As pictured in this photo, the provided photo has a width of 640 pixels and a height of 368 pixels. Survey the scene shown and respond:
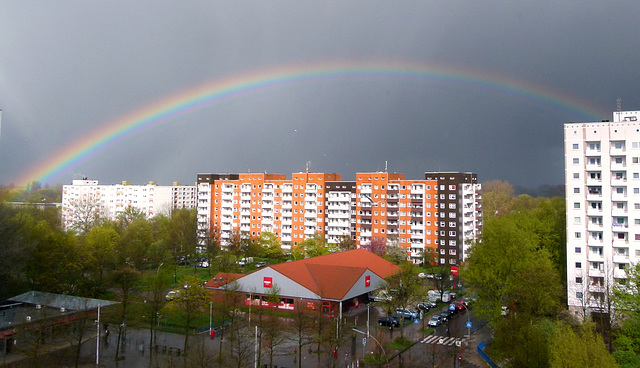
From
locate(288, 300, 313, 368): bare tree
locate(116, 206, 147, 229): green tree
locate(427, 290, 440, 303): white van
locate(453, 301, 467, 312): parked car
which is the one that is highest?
locate(116, 206, 147, 229): green tree

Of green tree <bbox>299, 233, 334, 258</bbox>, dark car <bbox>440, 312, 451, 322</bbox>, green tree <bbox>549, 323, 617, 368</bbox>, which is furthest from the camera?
green tree <bbox>299, 233, 334, 258</bbox>

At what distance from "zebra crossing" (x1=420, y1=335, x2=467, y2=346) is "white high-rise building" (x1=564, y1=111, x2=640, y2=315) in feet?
35.6

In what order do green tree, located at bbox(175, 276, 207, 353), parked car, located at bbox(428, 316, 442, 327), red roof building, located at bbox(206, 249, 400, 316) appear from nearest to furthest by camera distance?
green tree, located at bbox(175, 276, 207, 353), parked car, located at bbox(428, 316, 442, 327), red roof building, located at bbox(206, 249, 400, 316)

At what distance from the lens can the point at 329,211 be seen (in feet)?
217

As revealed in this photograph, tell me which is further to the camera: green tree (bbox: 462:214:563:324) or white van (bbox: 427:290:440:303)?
white van (bbox: 427:290:440:303)

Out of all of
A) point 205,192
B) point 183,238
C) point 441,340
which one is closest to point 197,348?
point 441,340

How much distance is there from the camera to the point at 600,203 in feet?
112

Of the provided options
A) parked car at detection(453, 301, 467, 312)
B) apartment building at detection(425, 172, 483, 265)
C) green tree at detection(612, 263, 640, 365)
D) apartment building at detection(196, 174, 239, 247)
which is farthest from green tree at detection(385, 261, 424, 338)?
apartment building at detection(196, 174, 239, 247)

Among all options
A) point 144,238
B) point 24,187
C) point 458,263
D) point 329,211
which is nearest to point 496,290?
point 458,263

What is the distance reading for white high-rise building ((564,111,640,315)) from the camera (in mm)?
33062

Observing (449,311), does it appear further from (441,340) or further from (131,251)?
(131,251)

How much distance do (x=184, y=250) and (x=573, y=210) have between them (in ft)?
140

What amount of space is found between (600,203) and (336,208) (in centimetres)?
3666

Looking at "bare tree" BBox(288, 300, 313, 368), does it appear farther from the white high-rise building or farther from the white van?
the white high-rise building
